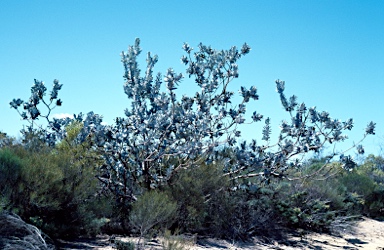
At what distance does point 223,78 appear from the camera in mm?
10234

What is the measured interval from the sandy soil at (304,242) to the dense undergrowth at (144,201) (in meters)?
0.24

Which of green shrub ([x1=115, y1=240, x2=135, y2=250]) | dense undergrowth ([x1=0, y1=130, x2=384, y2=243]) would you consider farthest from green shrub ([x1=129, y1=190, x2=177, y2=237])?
green shrub ([x1=115, y1=240, x2=135, y2=250])

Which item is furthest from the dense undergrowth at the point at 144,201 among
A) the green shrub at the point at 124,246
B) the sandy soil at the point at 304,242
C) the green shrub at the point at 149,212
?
the green shrub at the point at 124,246

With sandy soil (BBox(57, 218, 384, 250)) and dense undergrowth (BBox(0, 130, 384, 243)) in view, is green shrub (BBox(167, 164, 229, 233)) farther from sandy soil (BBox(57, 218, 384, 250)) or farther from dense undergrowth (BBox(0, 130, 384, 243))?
sandy soil (BBox(57, 218, 384, 250))

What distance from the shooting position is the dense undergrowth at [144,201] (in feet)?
22.5

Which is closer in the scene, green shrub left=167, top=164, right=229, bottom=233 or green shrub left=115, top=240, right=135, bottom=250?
green shrub left=115, top=240, right=135, bottom=250

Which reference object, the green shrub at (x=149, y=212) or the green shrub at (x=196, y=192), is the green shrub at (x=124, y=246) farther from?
the green shrub at (x=196, y=192)

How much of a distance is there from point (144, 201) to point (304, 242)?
5.11 meters

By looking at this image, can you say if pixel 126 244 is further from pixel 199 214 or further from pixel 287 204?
pixel 287 204

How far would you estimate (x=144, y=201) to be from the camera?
758cm

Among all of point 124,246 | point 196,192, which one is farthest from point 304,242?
point 124,246

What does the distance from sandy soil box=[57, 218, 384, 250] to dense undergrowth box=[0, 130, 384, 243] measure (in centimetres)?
24

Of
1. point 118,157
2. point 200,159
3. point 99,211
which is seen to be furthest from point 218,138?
point 99,211

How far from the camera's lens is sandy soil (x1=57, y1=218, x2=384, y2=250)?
25.5 ft
